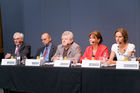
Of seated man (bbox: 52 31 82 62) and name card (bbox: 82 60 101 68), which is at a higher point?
seated man (bbox: 52 31 82 62)

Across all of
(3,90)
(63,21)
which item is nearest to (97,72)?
(3,90)

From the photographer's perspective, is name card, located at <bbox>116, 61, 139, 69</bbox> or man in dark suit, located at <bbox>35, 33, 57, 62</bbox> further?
man in dark suit, located at <bbox>35, 33, 57, 62</bbox>

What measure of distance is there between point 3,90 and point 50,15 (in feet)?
7.75

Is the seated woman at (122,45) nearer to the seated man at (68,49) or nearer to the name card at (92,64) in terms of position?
the seated man at (68,49)

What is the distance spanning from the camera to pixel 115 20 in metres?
4.06

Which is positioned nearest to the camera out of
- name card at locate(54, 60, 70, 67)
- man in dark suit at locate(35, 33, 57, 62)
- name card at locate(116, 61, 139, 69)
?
name card at locate(116, 61, 139, 69)

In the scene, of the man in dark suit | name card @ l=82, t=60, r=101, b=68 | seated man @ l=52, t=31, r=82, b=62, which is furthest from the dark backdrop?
name card @ l=82, t=60, r=101, b=68

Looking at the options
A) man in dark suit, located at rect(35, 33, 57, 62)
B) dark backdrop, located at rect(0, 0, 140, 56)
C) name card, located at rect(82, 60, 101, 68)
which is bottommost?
name card, located at rect(82, 60, 101, 68)

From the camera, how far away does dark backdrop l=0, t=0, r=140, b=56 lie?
395 cm

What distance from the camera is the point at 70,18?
4.61 meters

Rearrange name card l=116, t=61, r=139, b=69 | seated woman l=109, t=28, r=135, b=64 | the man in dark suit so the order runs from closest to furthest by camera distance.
A: 1. name card l=116, t=61, r=139, b=69
2. seated woman l=109, t=28, r=135, b=64
3. the man in dark suit

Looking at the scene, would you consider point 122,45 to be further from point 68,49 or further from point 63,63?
point 63,63

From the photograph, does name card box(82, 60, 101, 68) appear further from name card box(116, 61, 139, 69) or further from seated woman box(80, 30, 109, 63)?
seated woman box(80, 30, 109, 63)

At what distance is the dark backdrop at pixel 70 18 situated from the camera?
3949 mm
